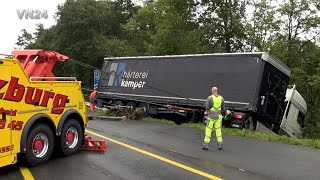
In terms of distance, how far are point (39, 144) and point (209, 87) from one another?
34.6 ft

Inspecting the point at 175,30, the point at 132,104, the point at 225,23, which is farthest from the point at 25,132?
the point at 225,23

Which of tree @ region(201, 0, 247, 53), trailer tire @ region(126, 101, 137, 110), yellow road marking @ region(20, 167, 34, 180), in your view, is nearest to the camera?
yellow road marking @ region(20, 167, 34, 180)

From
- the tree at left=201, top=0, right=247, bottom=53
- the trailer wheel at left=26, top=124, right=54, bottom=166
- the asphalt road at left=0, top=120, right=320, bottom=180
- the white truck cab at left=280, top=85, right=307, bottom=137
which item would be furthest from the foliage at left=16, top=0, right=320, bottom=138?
the trailer wheel at left=26, top=124, right=54, bottom=166

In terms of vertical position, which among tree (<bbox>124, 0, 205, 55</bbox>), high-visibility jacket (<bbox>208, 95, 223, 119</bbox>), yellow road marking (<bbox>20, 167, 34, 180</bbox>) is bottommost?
yellow road marking (<bbox>20, 167, 34, 180</bbox>)

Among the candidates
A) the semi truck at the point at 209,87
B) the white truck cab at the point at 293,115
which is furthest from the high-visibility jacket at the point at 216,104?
the white truck cab at the point at 293,115

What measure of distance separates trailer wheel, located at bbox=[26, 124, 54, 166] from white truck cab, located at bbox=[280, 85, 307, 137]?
516 inches

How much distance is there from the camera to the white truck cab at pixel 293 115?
19.1m

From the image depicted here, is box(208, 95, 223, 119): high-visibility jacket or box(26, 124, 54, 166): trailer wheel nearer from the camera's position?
box(26, 124, 54, 166): trailer wheel

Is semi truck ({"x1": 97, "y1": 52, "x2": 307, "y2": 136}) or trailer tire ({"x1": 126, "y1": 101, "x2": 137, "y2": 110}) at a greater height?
semi truck ({"x1": 97, "y1": 52, "x2": 307, "y2": 136})

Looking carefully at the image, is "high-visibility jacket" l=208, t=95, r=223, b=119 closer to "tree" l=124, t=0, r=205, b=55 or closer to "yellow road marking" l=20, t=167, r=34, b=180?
"yellow road marking" l=20, t=167, r=34, b=180

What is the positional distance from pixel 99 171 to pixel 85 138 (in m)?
2.43

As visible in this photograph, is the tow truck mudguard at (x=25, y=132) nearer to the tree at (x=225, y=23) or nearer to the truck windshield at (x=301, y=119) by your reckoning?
the truck windshield at (x=301, y=119)

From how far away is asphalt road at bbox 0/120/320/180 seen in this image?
7402 mm

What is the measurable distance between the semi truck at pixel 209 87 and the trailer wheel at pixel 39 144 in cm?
927
